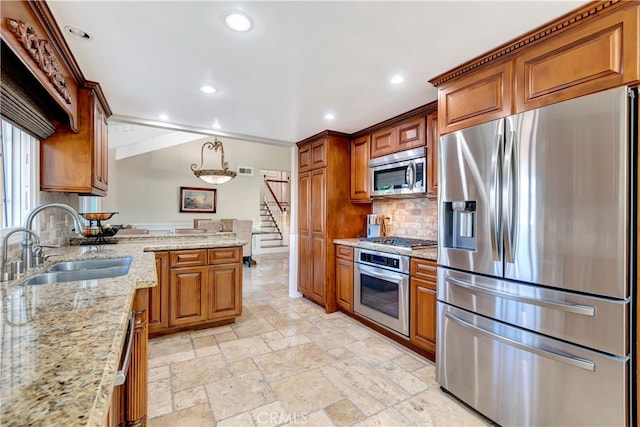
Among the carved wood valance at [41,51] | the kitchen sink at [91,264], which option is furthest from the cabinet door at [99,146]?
the kitchen sink at [91,264]

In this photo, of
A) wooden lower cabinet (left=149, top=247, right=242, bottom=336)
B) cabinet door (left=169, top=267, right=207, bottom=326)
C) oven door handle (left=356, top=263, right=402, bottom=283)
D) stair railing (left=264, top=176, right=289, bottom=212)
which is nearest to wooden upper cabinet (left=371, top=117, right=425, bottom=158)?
oven door handle (left=356, top=263, right=402, bottom=283)

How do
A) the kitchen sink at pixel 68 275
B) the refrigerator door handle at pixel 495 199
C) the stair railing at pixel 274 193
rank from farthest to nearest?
the stair railing at pixel 274 193 < the refrigerator door handle at pixel 495 199 < the kitchen sink at pixel 68 275

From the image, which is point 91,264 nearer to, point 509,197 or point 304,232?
point 304,232

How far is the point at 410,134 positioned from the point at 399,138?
154mm

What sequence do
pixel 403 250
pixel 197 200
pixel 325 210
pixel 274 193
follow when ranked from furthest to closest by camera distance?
pixel 274 193, pixel 197 200, pixel 325 210, pixel 403 250

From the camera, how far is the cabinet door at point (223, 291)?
3133 mm

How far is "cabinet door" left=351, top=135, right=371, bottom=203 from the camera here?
11.7 ft

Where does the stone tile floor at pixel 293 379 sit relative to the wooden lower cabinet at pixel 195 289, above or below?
below

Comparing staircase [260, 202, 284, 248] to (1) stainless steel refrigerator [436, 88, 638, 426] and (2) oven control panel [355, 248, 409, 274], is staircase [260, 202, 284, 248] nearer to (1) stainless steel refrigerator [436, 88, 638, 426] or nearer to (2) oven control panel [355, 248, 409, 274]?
(2) oven control panel [355, 248, 409, 274]

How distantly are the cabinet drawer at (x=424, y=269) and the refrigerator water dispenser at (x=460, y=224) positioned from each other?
1.34 ft

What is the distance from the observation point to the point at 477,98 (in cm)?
193

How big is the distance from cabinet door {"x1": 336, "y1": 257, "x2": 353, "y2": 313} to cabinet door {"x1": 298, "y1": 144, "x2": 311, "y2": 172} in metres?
1.34

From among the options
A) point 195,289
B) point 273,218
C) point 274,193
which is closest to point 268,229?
point 273,218

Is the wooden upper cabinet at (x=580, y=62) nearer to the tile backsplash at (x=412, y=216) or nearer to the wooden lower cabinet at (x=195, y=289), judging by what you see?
the tile backsplash at (x=412, y=216)
